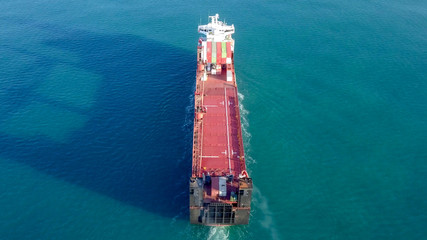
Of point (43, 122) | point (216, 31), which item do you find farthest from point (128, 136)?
point (216, 31)

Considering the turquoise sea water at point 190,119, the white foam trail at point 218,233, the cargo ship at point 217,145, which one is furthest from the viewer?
the turquoise sea water at point 190,119

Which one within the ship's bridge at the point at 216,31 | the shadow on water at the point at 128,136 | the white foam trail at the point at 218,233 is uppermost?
the ship's bridge at the point at 216,31

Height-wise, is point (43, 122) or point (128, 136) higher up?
point (43, 122)

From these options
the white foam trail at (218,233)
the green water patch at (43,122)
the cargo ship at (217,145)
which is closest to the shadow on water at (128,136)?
the green water patch at (43,122)

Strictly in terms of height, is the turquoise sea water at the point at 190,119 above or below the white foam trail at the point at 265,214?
above

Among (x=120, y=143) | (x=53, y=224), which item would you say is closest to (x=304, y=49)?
(x=120, y=143)

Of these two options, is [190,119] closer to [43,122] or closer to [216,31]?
[216,31]

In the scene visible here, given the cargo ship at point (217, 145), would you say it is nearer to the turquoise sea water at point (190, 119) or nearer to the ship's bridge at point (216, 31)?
the ship's bridge at point (216, 31)

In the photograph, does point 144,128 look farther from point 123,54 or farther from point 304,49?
point 304,49
